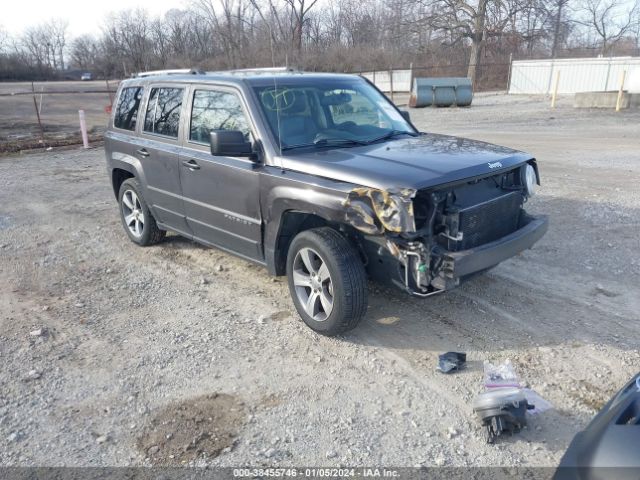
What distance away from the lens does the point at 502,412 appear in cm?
292

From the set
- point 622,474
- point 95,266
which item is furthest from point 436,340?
point 95,266

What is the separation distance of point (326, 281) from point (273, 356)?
69 centimetres

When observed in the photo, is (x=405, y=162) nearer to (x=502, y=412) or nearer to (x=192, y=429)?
(x=502, y=412)

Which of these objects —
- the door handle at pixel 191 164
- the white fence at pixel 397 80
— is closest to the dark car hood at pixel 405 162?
the door handle at pixel 191 164

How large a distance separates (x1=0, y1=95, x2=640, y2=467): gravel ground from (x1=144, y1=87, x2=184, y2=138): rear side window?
1454 millimetres

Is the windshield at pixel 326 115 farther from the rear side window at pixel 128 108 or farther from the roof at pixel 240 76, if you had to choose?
the rear side window at pixel 128 108

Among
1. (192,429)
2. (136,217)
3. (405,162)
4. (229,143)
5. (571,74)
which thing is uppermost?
(571,74)

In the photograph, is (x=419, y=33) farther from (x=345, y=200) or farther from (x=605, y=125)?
(x=345, y=200)

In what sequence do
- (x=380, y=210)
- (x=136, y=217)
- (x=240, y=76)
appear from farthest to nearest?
(x=136, y=217)
(x=240, y=76)
(x=380, y=210)

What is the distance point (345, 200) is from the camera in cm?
362

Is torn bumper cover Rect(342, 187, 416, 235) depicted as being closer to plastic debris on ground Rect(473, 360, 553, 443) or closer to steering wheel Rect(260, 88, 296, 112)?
plastic debris on ground Rect(473, 360, 553, 443)

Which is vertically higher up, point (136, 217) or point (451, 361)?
point (136, 217)

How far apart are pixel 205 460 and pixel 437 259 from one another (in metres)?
1.91

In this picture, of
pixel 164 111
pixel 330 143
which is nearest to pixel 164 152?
pixel 164 111
